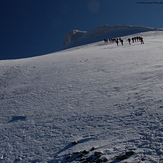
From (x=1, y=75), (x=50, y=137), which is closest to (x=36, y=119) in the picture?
(x=50, y=137)

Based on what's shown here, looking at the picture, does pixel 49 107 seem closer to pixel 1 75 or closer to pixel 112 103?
pixel 112 103

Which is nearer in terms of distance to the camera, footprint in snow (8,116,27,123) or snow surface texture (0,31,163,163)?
snow surface texture (0,31,163,163)

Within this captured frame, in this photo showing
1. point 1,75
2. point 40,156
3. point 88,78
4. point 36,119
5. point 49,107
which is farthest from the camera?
point 1,75

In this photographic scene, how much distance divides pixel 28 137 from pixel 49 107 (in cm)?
121

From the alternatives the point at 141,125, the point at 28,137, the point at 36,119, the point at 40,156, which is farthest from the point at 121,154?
the point at 36,119

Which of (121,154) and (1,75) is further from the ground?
(1,75)

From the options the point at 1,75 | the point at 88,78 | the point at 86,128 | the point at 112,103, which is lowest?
the point at 86,128

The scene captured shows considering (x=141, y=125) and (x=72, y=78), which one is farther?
(x=72, y=78)

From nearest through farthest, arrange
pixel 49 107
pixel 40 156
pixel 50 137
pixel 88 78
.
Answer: pixel 40 156 < pixel 50 137 < pixel 49 107 < pixel 88 78

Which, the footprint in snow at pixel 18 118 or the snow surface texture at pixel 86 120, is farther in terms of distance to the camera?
the footprint in snow at pixel 18 118

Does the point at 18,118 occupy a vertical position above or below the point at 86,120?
above

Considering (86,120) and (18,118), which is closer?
(86,120)

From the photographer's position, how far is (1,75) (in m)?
8.09

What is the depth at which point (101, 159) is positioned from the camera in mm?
2354
